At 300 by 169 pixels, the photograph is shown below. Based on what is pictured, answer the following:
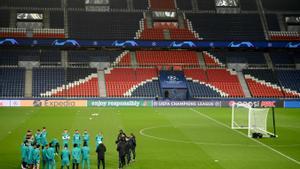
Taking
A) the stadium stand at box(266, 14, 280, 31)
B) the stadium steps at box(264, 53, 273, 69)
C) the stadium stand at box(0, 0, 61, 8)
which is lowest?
the stadium steps at box(264, 53, 273, 69)

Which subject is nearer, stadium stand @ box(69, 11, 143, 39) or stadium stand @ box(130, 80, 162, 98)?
stadium stand @ box(130, 80, 162, 98)

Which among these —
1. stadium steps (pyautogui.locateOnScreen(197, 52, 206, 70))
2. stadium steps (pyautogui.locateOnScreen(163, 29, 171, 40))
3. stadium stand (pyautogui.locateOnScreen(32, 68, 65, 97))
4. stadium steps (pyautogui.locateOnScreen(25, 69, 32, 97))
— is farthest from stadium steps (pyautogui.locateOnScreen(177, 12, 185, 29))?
stadium steps (pyautogui.locateOnScreen(25, 69, 32, 97))

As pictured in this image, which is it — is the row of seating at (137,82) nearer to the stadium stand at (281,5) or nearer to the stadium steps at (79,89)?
the stadium steps at (79,89)

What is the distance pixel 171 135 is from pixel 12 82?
1252 inches

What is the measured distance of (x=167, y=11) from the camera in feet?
230

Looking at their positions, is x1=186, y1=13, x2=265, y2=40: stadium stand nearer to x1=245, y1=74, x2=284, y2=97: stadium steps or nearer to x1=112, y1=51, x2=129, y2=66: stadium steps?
x1=245, y1=74, x2=284, y2=97: stadium steps

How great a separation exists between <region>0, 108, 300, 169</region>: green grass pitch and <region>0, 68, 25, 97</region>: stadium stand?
7.27 metres

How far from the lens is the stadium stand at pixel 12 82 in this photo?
188 ft

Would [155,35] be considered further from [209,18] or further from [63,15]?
[63,15]

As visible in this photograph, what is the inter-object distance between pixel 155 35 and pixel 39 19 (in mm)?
17032

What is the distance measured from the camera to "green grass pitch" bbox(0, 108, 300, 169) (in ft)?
82.9

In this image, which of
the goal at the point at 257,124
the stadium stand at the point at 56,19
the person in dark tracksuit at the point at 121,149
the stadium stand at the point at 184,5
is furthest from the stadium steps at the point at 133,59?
the person in dark tracksuit at the point at 121,149

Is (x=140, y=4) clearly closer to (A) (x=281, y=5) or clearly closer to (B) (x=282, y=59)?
(A) (x=281, y=5)

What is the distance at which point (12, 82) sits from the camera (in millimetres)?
59125
